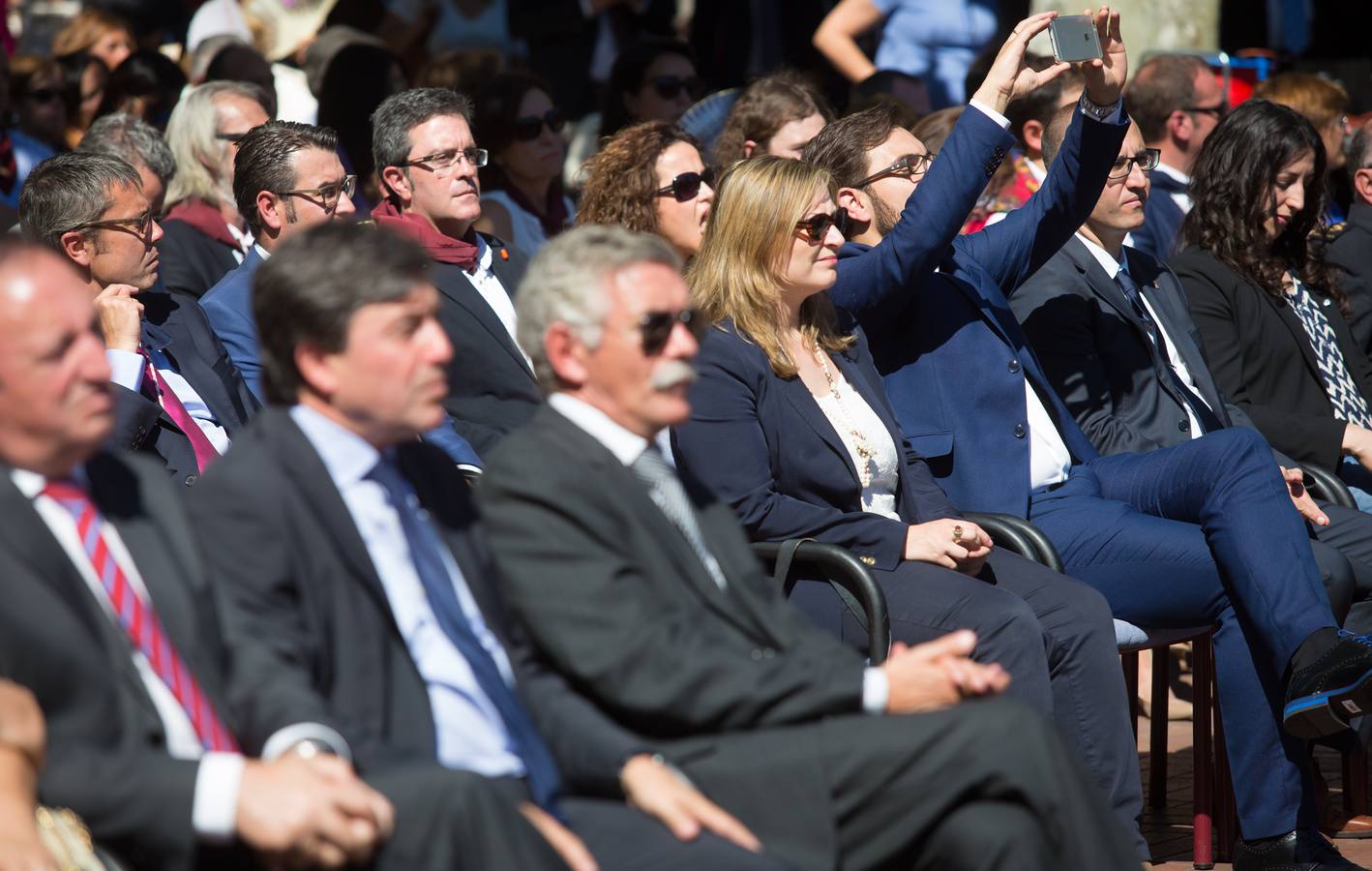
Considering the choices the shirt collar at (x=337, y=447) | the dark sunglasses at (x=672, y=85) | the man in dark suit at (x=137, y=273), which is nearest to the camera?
the shirt collar at (x=337, y=447)

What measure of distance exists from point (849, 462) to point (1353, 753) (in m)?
1.84

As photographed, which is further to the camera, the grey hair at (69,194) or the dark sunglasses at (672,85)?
the dark sunglasses at (672,85)

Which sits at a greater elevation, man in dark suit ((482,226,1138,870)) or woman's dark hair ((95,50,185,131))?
man in dark suit ((482,226,1138,870))

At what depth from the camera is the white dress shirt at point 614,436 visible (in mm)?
3145

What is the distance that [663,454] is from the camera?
3645 millimetres

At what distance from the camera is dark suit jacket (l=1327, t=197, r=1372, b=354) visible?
6.37 meters

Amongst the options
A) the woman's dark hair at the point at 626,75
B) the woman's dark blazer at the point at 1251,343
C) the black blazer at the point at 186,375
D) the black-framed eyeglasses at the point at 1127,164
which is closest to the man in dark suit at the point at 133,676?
the black blazer at the point at 186,375

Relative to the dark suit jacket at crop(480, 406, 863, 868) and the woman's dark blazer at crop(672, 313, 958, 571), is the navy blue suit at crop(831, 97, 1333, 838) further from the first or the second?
the dark suit jacket at crop(480, 406, 863, 868)

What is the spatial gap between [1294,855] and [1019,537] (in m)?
1.04

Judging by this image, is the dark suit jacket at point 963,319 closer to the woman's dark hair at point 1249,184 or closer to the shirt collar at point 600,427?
the woman's dark hair at point 1249,184

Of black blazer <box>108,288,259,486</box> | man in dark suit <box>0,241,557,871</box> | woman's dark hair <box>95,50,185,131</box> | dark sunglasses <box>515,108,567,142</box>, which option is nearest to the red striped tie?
man in dark suit <box>0,241,557,871</box>

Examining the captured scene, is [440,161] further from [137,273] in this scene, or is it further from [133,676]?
[133,676]

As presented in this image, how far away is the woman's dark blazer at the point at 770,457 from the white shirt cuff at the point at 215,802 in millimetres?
1929

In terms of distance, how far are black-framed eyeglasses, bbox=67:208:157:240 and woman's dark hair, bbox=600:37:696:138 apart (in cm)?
310
